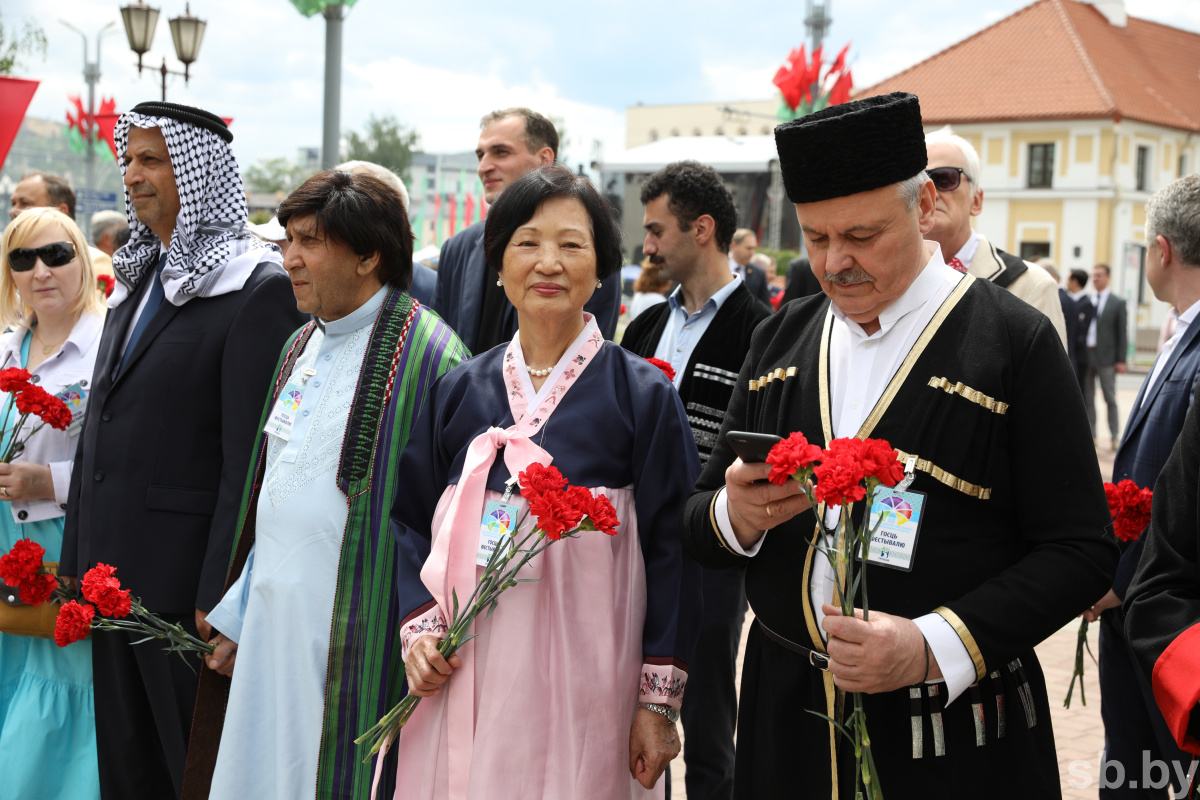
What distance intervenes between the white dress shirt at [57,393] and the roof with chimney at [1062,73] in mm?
35090

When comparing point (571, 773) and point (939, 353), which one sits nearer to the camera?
point (939, 353)

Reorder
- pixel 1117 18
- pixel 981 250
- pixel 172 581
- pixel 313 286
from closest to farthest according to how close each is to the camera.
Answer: pixel 313 286 → pixel 172 581 → pixel 981 250 → pixel 1117 18

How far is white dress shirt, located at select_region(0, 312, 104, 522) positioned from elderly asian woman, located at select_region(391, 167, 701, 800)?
1850 millimetres

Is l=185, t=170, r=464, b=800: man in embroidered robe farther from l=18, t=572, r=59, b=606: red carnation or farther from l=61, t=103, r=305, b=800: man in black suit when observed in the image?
l=18, t=572, r=59, b=606: red carnation

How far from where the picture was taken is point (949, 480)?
78.0 inches

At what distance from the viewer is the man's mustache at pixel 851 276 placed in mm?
2100

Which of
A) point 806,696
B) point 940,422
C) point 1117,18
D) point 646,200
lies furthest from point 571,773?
point 1117,18

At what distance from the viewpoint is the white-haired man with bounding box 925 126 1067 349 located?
3789mm

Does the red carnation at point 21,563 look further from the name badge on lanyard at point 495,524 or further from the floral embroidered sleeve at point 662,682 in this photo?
the floral embroidered sleeve at point 662,682

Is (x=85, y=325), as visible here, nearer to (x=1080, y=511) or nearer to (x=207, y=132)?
(x=207, y=132)

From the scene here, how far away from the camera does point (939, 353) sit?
82.1 inches

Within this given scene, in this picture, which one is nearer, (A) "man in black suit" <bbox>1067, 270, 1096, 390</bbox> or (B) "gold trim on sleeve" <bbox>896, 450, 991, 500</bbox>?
(B) "gold trim on sleeve" <bbox>896, 450, 991, 500</bbox>

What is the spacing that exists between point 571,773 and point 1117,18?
149ft

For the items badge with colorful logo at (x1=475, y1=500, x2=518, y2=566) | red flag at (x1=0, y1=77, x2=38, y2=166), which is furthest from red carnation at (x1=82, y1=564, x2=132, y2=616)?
red flag at (x1=0, y1=77, x2=38, y2=166)
